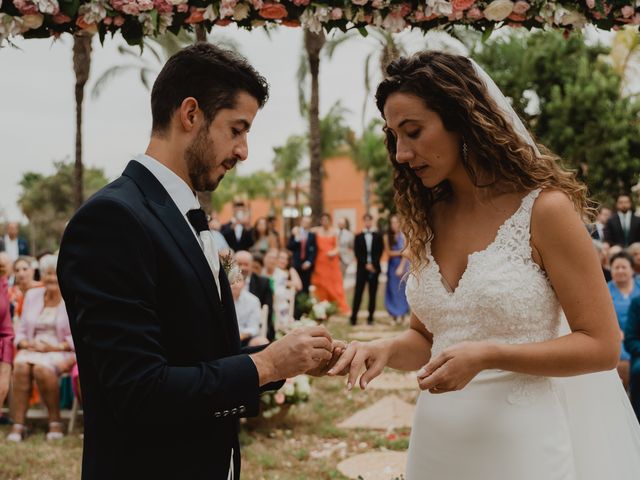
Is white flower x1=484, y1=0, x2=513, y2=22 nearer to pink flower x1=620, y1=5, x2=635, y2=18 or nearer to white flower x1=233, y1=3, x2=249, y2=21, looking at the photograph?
pink flower x1=620, y1=5, x2=635, y2=18

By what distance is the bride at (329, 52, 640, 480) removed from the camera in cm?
229

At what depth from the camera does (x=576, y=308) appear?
227 cm

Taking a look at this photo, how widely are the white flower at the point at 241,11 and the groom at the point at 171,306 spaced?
184cm

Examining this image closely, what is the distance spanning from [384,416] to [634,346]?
2.85 meters

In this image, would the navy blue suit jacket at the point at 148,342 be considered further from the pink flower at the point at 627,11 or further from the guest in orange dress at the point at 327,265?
the guest in orange dress at the point at 327,265

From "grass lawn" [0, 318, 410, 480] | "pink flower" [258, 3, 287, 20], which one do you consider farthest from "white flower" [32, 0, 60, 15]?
"grass lawn" [0, 318, 410, 480]

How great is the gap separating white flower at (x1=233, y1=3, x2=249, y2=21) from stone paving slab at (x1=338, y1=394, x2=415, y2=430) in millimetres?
4854

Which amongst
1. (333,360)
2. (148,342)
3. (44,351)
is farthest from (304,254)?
(148,342)

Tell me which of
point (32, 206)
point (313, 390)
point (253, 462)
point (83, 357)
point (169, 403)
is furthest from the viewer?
point (32, 206)

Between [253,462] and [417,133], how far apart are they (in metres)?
4.67

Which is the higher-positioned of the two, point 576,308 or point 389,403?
point 576,308

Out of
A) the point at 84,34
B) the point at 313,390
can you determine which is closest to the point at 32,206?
the point at 313,390

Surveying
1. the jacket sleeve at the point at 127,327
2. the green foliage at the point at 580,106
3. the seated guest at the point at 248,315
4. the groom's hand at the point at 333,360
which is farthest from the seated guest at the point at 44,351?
the green foliage at the point at 580,106

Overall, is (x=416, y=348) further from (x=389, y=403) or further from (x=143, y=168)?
(x=389, y=403)
